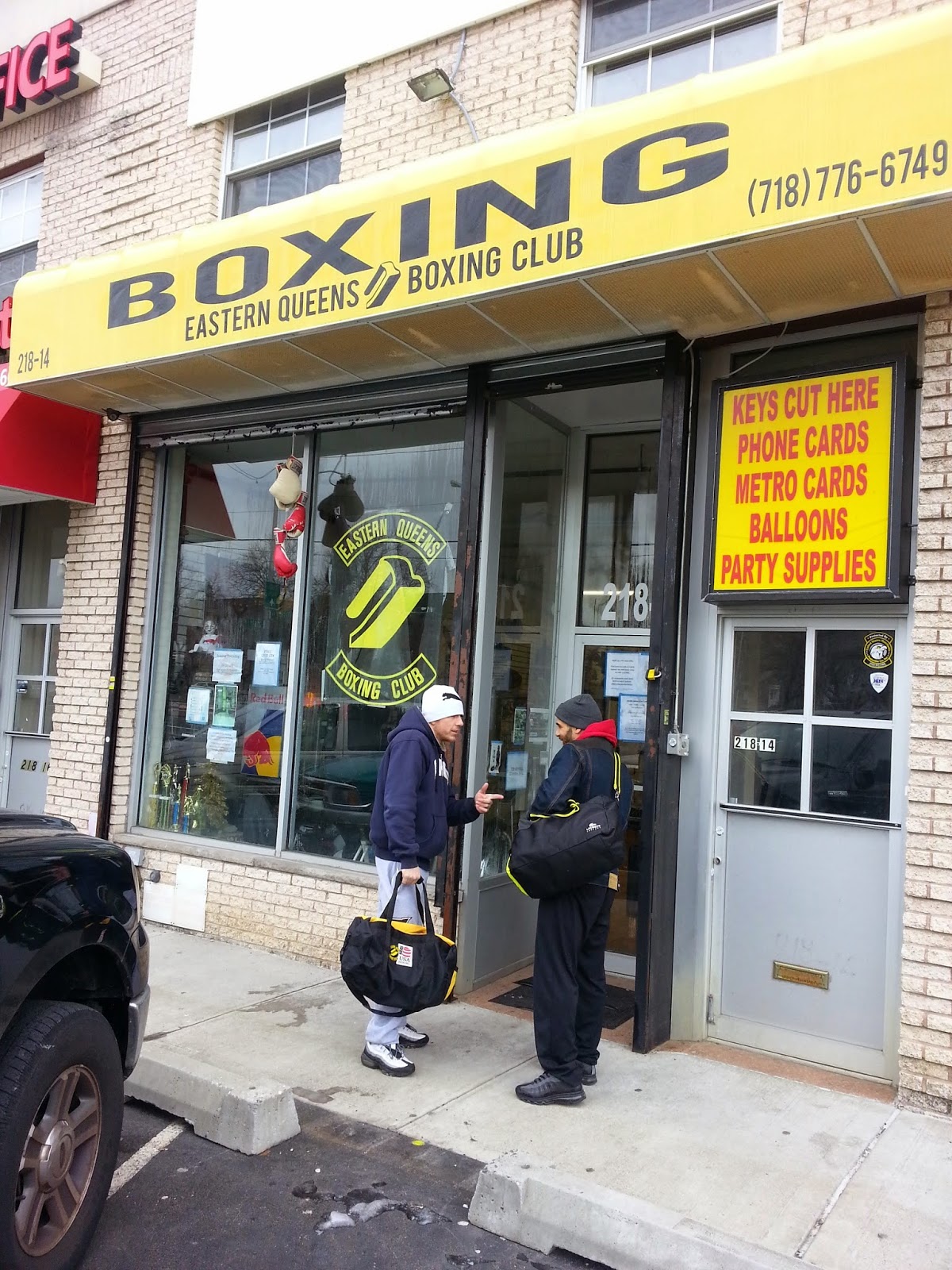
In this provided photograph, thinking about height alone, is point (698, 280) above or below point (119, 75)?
below

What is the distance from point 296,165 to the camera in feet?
24.1

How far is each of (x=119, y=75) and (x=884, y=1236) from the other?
9.05 metres

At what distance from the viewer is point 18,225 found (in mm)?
9055

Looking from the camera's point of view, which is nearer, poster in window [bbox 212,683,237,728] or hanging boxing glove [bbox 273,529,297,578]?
hanging boxing glove [bbox 273,529,297,578]

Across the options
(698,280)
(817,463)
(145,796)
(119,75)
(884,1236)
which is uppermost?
(119,75)

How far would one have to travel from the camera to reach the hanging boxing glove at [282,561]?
23.1 ft

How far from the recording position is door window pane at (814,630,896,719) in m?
4.86

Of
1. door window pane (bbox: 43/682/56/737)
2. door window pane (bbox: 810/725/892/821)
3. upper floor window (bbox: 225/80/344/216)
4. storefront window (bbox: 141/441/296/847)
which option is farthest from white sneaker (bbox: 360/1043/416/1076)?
upper floor window (bbox: 225/80/344/216)

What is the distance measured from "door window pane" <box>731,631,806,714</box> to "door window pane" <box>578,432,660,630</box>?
1.34 metres

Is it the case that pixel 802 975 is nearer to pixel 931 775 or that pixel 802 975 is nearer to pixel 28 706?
pixel 931 775

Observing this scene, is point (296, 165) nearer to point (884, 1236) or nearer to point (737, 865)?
point (737, 865)

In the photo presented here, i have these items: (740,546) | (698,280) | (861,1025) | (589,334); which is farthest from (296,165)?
(861,1025)

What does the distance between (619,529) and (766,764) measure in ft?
7.10

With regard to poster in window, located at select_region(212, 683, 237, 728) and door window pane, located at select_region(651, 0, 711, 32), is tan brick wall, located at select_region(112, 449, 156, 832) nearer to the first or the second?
poster in window, located at select_region(212, 683, 237, 728)
